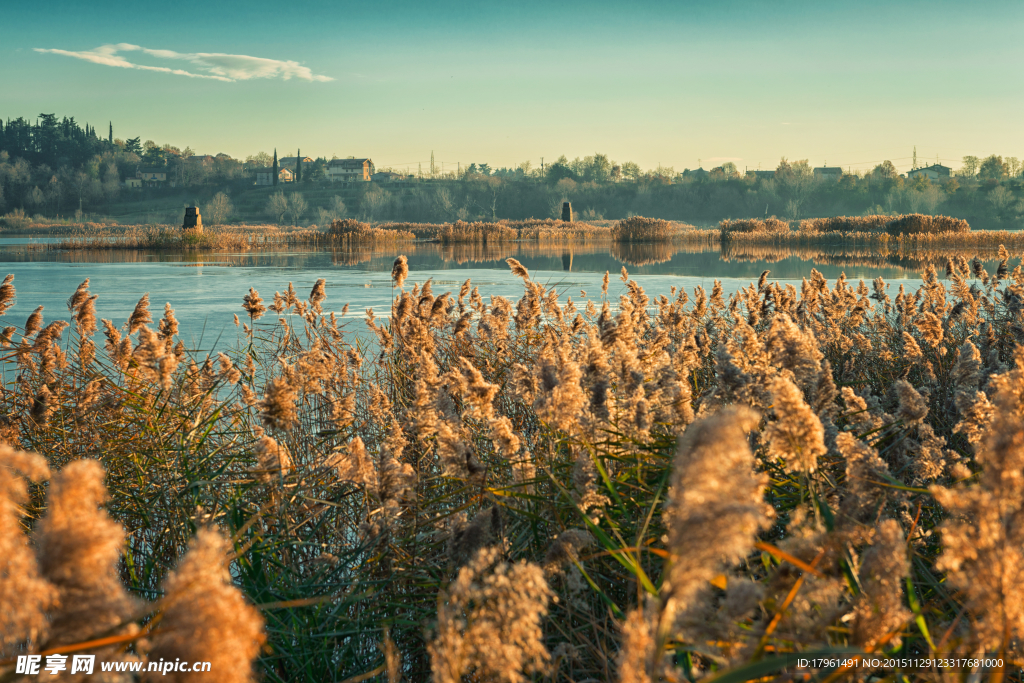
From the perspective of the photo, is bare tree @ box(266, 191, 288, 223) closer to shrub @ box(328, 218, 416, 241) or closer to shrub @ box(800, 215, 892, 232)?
shrub @ box(328, 218, 416, 241)

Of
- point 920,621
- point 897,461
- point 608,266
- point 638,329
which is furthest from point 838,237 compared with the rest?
point 920,621

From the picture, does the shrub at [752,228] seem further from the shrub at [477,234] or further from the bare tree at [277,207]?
the bare tree at [277,207]

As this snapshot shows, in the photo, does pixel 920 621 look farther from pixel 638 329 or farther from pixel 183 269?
pixel 183 269

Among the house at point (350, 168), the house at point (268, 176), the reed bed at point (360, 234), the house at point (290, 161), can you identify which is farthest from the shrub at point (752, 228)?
the house at point (290, 161)

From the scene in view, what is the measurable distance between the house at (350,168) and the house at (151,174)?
1139 inches

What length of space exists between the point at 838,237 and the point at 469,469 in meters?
32.4

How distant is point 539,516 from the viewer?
246 centimetres

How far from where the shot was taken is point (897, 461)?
2.95m

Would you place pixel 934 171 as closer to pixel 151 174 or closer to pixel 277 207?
pixel 277 207

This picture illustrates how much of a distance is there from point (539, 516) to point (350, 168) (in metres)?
138

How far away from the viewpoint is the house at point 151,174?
373ft

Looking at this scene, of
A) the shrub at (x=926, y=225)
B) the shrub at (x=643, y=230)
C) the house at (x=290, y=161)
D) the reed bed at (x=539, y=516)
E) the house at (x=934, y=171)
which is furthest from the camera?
the house at (x=290, y=161)

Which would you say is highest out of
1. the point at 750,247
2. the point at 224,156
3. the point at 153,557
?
the point at 224,156

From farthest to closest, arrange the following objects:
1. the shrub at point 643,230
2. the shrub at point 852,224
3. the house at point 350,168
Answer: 1. the house at point 350,168
2. the shrub at point 643,230
3. the shrub at point 852,224
